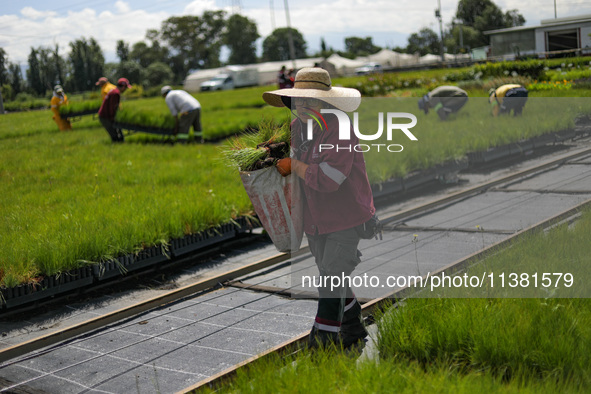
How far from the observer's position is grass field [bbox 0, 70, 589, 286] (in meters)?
6.58

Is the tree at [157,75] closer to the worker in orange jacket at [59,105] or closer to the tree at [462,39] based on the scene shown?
the worker in orange jacket at [59,105]

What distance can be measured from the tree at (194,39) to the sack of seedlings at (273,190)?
3746 inches

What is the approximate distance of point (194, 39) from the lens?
9919 centimetres

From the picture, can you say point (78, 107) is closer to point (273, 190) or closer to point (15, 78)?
point (15, 78)

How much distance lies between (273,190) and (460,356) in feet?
4.96

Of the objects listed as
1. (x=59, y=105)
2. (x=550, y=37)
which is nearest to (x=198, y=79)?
(x=59, y=105)

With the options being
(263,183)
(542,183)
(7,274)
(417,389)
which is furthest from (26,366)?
(542,183)

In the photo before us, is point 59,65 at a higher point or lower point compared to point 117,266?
higher

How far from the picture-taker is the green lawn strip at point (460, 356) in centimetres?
324

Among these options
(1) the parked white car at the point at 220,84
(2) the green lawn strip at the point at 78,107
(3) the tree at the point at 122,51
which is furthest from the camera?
(3) the tree at the point at 122,51

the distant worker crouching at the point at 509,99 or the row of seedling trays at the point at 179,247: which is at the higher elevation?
the distant worker crouching at the point at 509,99

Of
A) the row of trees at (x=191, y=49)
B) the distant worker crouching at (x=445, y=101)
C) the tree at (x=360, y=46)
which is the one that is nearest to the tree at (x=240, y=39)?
the row of trees at (x=191, y=49)

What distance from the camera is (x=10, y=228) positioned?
7512 mm

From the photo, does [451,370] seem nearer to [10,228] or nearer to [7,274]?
[7,274]
